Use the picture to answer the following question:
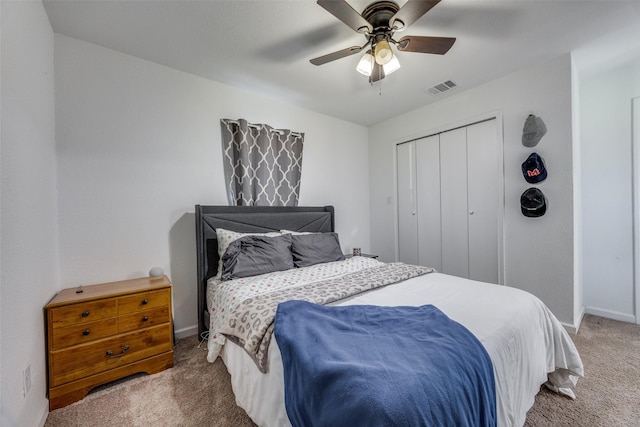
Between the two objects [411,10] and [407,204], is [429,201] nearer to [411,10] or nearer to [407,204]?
[407,204]

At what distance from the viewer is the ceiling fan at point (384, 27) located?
4.71ft

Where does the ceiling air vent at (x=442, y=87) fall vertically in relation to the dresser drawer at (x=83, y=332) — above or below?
above

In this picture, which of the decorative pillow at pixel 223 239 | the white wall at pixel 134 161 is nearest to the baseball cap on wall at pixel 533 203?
the decorative pillow at pixel 223 239

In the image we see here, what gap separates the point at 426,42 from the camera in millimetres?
1727

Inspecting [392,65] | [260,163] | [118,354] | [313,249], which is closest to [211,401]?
[118,354]

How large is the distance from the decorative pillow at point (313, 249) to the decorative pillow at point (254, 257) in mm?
106

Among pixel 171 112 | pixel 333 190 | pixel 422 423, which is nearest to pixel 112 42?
pixel 171 112

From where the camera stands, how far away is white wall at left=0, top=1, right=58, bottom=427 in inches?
45.6

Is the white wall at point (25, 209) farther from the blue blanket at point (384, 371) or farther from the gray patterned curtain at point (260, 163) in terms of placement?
the gray patterned curtain at point (260, 163)

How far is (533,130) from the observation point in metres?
2.50

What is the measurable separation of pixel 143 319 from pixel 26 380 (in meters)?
0.61

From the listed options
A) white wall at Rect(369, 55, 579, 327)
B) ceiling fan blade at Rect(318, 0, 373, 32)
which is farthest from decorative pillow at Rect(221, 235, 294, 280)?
white wall at Rect(369, 55, 579, 327)

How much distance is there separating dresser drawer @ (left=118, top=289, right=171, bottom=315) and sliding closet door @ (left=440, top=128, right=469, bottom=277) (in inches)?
123

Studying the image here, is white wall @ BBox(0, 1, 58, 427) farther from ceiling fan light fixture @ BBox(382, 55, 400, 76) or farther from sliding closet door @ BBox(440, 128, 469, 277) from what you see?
sliding closet door @ BBox(440, 128, 469, 277)
